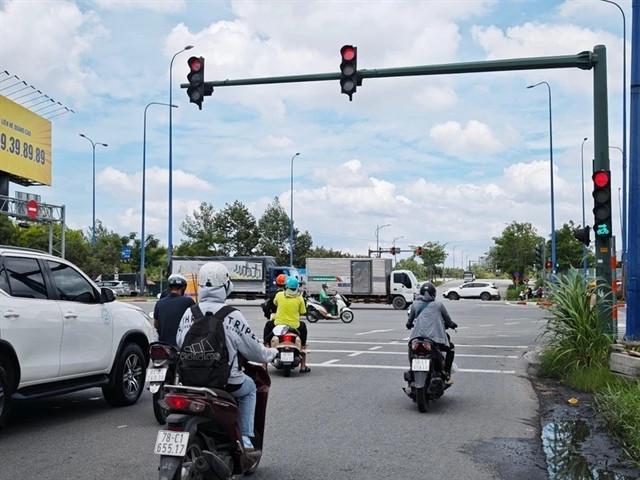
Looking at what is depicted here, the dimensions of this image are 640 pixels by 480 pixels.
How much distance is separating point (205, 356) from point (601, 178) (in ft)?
29.2

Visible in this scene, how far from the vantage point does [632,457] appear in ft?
21.9

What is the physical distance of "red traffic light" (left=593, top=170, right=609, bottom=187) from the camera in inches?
A: 471

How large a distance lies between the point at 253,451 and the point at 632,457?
11.6 ft

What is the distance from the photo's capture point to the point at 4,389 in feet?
23.7

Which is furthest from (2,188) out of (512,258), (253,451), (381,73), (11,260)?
(512,258)

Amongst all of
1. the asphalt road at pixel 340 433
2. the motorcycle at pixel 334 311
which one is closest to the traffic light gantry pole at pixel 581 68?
the asphalt road at pixel 340 433

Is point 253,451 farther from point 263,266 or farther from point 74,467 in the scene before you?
point 263,266

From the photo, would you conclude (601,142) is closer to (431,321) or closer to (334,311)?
(431,321)

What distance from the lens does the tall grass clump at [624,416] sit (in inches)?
267

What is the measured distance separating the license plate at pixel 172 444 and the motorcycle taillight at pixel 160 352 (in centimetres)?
298

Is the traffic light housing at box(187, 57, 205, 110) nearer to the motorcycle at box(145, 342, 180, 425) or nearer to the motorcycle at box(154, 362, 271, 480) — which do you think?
the motorcycle at box(145, 342, 180, 425)

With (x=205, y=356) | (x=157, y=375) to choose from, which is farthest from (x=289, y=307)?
(x=205, y=356)

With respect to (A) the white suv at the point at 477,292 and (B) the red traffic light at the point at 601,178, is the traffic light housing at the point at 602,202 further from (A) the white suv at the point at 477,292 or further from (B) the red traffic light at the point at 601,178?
(A) the white suv at the point at 477,292

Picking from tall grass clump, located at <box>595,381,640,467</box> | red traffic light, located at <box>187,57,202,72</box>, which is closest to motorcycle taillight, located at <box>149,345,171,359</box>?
tall grass clump, located at <box>595,381,640,467</box>
